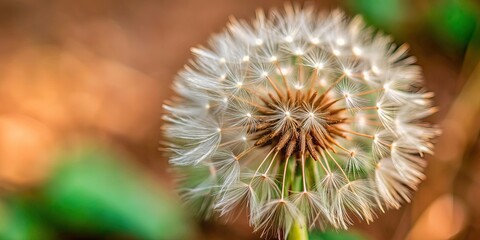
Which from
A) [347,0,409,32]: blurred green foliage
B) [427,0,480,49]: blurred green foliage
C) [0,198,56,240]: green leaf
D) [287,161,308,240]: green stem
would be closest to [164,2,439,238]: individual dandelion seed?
[287,161,308,240]: green stem

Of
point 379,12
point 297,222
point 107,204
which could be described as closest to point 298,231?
point 297,222

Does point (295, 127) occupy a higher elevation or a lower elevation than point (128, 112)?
lower

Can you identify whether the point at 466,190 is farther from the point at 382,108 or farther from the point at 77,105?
the point at 77,105

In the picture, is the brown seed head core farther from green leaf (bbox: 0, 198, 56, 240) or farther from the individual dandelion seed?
green leaf (bbox: 0, 198, 56, 240)

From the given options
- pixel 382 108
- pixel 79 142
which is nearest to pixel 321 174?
pixel 382 108

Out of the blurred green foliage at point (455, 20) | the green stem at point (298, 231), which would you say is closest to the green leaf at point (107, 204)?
the green stem at point (298, 231)

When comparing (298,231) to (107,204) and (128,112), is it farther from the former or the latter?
(128,112)
